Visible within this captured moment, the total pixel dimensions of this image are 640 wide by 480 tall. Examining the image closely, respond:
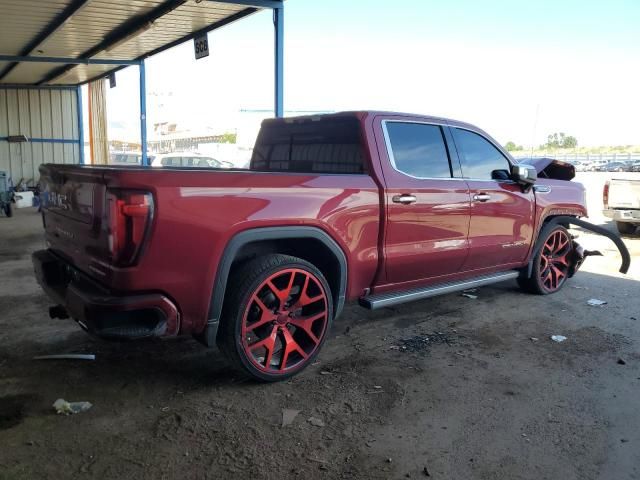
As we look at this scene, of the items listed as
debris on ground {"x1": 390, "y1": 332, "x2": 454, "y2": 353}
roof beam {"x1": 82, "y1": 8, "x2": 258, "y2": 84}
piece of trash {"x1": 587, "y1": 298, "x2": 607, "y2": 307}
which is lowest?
debris on ground {"x1": 390, "y1": 332, "x2": 454, "y2": 353}

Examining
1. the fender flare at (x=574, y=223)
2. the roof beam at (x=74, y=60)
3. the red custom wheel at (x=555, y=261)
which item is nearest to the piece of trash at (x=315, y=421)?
the fender flare at (x=574, y=223)

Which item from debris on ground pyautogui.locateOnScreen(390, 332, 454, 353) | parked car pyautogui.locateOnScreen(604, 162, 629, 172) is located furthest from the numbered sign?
parked car pyautogui.locateOnScreen(604, 162, 629, 172)

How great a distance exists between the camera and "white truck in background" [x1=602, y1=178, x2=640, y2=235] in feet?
33.7

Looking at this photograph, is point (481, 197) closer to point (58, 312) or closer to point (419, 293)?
point (419, 293)

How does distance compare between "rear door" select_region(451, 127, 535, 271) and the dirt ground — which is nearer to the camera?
the dirt ground

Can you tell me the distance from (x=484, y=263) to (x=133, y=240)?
342 centimetres

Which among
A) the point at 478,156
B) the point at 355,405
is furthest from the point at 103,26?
the point at 355,405

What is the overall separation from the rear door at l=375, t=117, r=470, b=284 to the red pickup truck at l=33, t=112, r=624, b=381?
0.01m

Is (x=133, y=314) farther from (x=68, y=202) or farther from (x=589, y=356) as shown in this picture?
(x=589, y=356)

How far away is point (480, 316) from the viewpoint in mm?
5359

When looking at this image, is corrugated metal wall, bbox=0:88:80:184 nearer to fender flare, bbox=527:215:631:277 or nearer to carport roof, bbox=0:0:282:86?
carport roof, bbox=0:0:282:86

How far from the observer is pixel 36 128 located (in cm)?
1942

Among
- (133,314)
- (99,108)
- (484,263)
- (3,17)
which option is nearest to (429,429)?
(133,314)

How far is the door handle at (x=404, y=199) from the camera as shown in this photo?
414 cm
